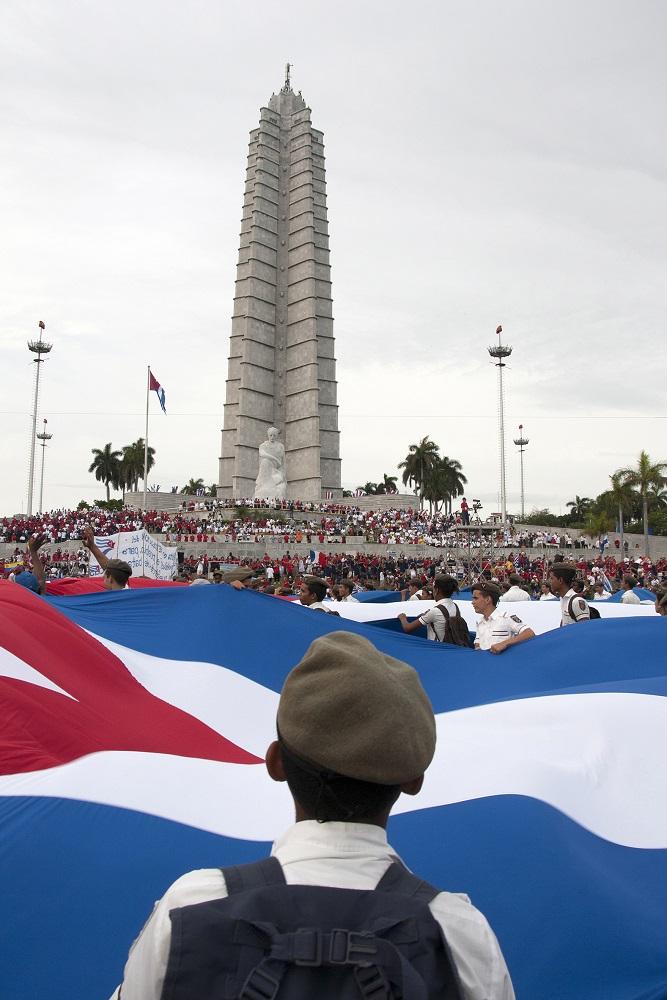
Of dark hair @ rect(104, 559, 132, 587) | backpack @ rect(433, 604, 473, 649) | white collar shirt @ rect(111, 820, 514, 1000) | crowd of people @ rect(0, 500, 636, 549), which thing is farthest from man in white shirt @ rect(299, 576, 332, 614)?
crowd of people @ rect(0, 500, 636, 549)

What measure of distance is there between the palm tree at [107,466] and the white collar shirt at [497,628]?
97700 mm

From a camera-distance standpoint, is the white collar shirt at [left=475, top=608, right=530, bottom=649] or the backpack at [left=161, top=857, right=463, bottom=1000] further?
the white collar shirt at [left=475, top=608, right=530, bottom=649]

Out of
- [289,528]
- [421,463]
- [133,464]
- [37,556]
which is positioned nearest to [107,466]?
[133,464]

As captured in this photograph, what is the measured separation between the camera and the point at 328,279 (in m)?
59.0

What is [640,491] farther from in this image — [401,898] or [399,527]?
[401,898]

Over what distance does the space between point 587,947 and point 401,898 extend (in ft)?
4.17

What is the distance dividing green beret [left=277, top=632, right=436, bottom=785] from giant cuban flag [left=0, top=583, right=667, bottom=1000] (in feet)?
4.03

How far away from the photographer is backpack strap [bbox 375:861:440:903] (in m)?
1.22

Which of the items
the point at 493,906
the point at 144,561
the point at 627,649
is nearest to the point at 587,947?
the point at 493,906

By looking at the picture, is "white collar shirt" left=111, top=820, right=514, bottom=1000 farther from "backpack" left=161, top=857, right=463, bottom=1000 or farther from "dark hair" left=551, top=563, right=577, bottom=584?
"dark hair" left=551, top=563, right=577, bottom=584

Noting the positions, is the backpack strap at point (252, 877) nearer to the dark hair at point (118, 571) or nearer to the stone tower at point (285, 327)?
the dark hair at point (118, 571)

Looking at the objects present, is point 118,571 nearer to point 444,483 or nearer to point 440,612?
point 440,612

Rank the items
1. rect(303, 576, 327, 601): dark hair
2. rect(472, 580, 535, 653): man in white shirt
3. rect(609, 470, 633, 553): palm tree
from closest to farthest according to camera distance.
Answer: rect(472, 580, 535, 653): man in white shirt
rect(303, 576, 327, 601): dark hair
rect(609, 470, 633, 553): palm tree

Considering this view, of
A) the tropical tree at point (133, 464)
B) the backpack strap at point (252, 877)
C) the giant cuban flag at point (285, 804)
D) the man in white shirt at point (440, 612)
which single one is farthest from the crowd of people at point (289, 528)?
the tropical tree at point (133, 464)
